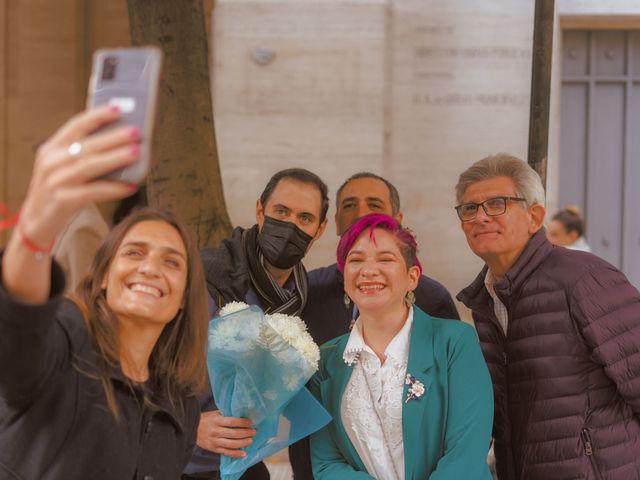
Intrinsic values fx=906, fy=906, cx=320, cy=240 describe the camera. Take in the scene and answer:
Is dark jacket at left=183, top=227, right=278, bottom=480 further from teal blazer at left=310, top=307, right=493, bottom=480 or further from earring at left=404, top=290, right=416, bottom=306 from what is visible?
earring at left=404, top=290, right=416, bottom=306

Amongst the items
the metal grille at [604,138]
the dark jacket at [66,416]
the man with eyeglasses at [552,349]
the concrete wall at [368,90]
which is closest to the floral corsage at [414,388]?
the man with eyeglasses at [552,349]

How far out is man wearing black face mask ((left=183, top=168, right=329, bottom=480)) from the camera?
12.3 feet

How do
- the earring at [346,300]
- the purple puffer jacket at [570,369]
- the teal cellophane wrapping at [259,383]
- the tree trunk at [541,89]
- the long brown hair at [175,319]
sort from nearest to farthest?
1. the long brown hair at [175,319]
2. the teal cellophane wrapping at [259,383]
3. the purple puffer jacket at [570,369]
4. the earring at [346,300]
5. the tree trunk at [541,89]

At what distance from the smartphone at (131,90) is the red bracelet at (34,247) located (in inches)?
10.7

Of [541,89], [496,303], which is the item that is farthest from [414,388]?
[541,89]

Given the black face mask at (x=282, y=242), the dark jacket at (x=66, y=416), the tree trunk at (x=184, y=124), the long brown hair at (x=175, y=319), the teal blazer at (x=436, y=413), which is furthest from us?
the tree trunk at (x=184, y=124)

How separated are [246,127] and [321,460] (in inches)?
168

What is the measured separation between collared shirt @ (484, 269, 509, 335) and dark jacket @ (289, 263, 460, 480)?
Result: 376mm

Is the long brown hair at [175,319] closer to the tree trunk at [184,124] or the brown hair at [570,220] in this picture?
the tree trunk at [184,124]

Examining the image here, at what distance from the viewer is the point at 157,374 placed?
2.78m

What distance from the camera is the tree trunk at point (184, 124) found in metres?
5.50

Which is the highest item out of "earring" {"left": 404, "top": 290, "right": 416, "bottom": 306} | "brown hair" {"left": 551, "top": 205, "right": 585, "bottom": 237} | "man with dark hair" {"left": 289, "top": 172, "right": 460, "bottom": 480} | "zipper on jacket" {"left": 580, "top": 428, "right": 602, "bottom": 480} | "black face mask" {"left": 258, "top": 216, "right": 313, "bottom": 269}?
"black face mask" {"left": 258, "top": 216, "right": 313, "bottom": 269}

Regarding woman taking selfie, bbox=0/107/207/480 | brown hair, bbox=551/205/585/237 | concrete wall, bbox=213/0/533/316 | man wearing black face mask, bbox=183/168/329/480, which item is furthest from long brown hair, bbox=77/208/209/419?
brown hair, bbox=551/205/585/237

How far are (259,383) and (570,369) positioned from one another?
1.19 m
